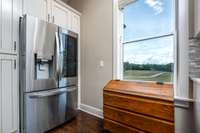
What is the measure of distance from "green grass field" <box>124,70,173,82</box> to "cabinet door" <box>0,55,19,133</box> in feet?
5.92

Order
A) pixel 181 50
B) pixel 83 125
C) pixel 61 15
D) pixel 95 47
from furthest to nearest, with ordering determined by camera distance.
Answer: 1. pixel 95 47
2. pixel 61 15
3. pixel 83 125
4. pixel 181 50

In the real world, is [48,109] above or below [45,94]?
below

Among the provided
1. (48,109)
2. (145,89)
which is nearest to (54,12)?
(48,109)

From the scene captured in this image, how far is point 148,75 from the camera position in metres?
2.25

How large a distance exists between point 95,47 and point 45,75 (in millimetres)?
1289

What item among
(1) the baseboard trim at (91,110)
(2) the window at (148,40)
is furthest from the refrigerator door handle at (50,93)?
(2) the window at (148,40)

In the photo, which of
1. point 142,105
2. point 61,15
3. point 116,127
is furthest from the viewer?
point 61,15

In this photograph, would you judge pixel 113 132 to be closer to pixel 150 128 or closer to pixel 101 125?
pixel 101 125

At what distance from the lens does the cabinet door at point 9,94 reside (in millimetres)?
1708

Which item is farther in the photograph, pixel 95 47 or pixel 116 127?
pixel 95 47

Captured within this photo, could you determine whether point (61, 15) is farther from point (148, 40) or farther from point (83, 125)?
point (83, 125)

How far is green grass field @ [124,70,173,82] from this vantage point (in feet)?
6.59

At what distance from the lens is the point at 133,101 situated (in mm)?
1810

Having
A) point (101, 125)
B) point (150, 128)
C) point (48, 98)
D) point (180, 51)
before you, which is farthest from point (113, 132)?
point (180, 51)
